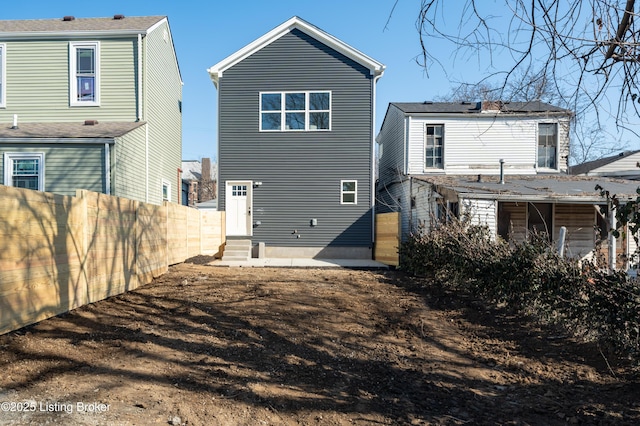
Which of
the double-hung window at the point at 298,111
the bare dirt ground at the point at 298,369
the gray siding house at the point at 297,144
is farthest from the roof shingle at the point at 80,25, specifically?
the bare dirt ground at the point at 298,369

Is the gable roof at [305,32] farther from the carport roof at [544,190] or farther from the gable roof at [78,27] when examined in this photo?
the carport roof at [544,190]

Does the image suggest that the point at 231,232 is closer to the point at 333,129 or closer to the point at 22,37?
the point at 333,129

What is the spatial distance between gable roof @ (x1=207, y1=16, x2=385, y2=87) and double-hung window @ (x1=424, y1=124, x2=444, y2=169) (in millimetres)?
3352

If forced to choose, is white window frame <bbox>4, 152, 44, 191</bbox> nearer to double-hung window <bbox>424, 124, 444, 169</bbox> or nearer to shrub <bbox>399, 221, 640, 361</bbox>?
shrub <bbox>399, 221, 640, 361</bbox>

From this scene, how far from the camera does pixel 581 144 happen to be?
3646 mm

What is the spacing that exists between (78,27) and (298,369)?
51.0 ft

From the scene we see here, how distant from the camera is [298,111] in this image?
16.0 m

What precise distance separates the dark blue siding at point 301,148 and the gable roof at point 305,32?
0.65 feet

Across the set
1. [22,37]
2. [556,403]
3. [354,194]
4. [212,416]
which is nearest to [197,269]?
[354,194]

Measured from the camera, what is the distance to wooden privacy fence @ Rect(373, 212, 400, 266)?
13648mm

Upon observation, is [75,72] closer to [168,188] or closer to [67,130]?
[67,130]

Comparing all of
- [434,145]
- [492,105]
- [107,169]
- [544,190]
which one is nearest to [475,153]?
[434,145]

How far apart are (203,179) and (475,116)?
2405cm

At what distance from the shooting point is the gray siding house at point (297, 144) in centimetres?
1586
